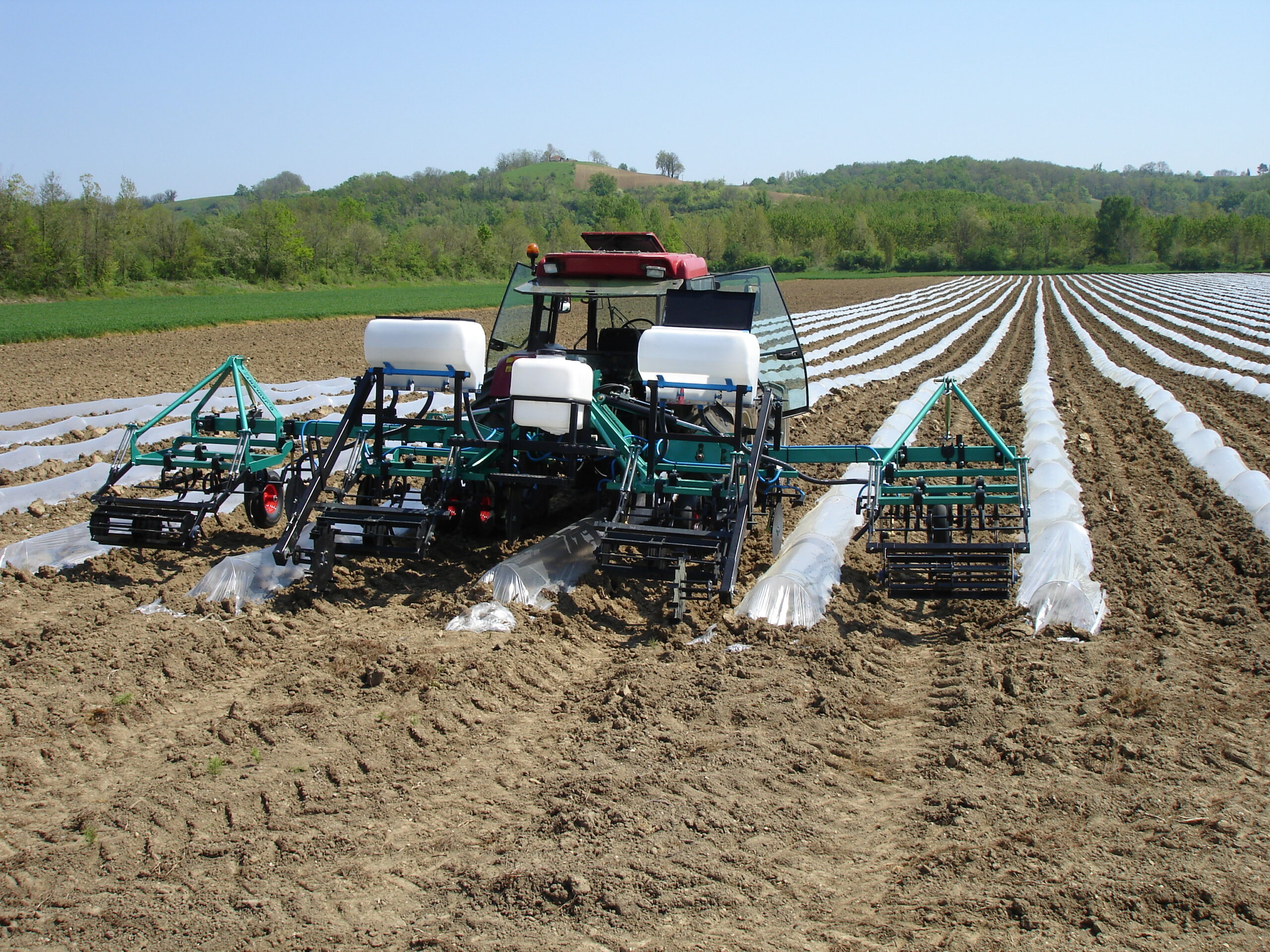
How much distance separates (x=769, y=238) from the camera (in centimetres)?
8081

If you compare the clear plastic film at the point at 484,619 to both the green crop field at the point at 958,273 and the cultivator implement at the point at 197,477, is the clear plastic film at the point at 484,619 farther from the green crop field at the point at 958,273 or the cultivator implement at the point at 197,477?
the green crop field at the point at 958,273

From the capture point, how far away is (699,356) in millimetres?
6094

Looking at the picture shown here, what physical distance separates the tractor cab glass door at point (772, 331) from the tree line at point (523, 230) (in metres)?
38.1

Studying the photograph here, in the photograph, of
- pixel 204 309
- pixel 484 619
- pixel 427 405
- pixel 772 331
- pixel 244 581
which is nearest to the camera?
pixel 484 619

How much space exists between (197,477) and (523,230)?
2394 inches

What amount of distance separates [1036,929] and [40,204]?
152ft

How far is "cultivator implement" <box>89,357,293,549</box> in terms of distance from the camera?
6.40m

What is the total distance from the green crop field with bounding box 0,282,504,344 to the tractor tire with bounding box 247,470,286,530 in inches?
757

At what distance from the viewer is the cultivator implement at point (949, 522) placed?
5.81 metres

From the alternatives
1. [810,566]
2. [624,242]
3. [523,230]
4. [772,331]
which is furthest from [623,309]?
[523,230]

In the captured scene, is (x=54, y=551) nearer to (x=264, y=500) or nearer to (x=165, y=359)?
(x=264, y=500)

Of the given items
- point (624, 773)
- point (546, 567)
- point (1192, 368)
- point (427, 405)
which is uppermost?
point (427, 405)

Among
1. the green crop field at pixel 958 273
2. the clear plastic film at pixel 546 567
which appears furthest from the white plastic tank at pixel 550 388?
the green crop field at pixel 958 273

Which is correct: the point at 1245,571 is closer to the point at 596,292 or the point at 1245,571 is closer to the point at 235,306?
the point at 596,292
